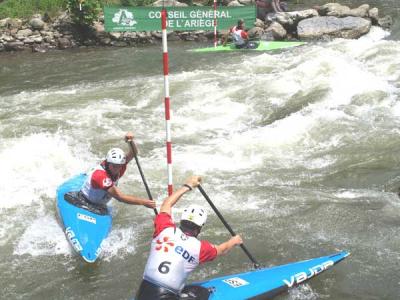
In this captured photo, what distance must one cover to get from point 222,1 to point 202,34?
330 cm

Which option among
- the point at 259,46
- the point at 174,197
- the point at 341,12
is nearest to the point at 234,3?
the point at 341,12

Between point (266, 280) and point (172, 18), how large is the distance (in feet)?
45.0

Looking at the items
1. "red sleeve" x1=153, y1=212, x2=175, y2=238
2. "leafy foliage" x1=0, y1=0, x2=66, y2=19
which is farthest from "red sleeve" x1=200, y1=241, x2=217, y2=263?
"leafy foliage" x1=0, y1=0, x2=66, y2=19

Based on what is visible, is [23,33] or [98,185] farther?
[23,33]

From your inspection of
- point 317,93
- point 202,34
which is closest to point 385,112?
point 317,93

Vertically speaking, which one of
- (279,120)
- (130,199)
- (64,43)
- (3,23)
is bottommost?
(279,120)

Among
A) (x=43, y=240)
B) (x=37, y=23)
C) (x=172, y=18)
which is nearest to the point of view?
(x=43, y=240)

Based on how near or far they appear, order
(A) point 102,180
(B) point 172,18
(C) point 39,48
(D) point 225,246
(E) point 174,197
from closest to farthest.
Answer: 1. (D) point 225,246
2. (E) point 174,197
3. (A) point 102,180
4. (B) point 172,18
5. (C) point 39,48

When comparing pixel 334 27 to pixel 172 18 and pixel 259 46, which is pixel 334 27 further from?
pixel 172 18

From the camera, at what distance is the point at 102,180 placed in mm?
5320

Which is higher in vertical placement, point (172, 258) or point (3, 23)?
point (3, 23)

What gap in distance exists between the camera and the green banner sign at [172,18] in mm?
16656

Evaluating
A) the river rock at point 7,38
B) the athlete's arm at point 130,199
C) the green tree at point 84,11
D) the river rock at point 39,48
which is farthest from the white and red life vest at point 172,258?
the river rock at point 7,38

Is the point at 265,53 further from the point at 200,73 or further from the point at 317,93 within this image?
the point at 317,93
